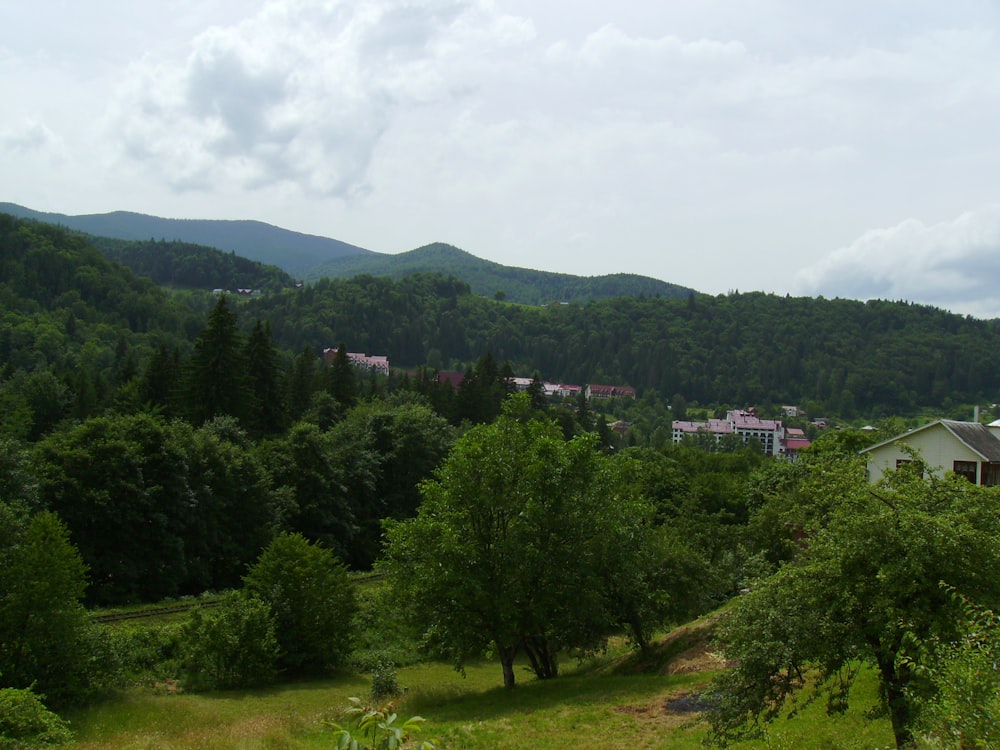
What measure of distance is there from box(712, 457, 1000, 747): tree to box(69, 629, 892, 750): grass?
4.10 ft

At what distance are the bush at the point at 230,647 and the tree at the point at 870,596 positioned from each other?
19802 mm

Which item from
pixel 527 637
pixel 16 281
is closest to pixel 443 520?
pixel 527 637

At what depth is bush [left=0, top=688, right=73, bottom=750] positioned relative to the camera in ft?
47.4

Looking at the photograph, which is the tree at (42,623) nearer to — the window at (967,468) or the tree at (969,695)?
the tree at (969,695)

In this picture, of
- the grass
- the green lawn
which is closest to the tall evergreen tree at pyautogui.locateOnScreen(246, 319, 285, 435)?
the grass

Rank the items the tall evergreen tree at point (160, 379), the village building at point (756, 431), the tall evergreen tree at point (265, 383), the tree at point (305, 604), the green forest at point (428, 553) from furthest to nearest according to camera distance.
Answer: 1. the village building at point (756, 431)
2. the tall evergreen tree at point (265, 383)
3. the tall evergreen tree at point (160, 379)
4. the tree at point (305, 604)
5. the green forest at point (428, 553)

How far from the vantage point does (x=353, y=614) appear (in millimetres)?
30859

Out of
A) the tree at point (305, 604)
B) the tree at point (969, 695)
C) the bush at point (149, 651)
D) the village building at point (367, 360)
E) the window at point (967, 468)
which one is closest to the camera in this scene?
the tree at point (969, 695)

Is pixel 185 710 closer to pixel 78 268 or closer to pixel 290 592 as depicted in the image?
pixel 290 592

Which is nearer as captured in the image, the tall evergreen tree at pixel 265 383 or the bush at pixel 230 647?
the bush at pixel 230 647

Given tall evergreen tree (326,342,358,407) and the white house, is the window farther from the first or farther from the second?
tall evergreen tree (326,342,358,407)

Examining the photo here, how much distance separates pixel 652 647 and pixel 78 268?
140930mm

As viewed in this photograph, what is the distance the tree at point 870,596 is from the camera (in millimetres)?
10109

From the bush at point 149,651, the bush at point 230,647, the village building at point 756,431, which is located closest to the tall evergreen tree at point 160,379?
the bush at point 149,651
